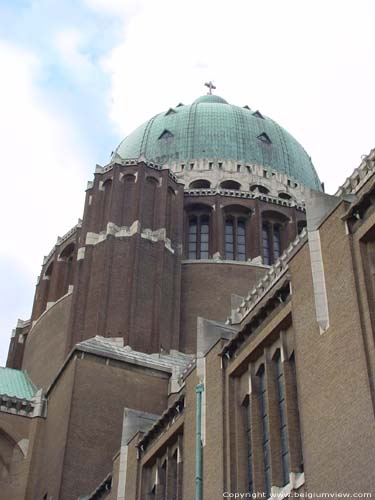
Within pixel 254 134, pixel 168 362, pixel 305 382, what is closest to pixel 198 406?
pixel 305 382

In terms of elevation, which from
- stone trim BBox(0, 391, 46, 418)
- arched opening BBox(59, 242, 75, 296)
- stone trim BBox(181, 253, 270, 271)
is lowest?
stone trim BBox(0, 391, 46, 418)

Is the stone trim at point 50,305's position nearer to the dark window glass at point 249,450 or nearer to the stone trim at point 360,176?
the dark window glass at point 249,450

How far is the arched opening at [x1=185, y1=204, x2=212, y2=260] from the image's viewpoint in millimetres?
49469

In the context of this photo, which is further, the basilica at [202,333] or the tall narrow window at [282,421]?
the tall narrow window at [282,421]

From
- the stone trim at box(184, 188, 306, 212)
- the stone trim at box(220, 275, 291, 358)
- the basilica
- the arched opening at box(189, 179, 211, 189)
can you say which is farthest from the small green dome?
the stone trim at box(220, 275, 291, 358)

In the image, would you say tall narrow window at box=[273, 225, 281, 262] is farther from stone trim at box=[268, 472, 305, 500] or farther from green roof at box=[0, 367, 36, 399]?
stone trim at box=[268, 472, 305, 500]

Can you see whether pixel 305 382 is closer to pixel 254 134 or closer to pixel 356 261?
pixel 356 261

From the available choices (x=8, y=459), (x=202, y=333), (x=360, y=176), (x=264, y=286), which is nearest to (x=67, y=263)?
(x=8, y=459)

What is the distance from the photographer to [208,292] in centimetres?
4681

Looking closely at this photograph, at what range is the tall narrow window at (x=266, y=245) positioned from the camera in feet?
163

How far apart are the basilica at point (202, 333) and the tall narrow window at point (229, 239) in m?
0.11

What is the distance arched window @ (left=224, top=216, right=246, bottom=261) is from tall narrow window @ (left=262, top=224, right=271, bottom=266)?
1.17 meters

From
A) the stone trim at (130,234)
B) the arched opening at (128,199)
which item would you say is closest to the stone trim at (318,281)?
the stone trim at (130,234)

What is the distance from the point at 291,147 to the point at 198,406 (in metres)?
40.5
